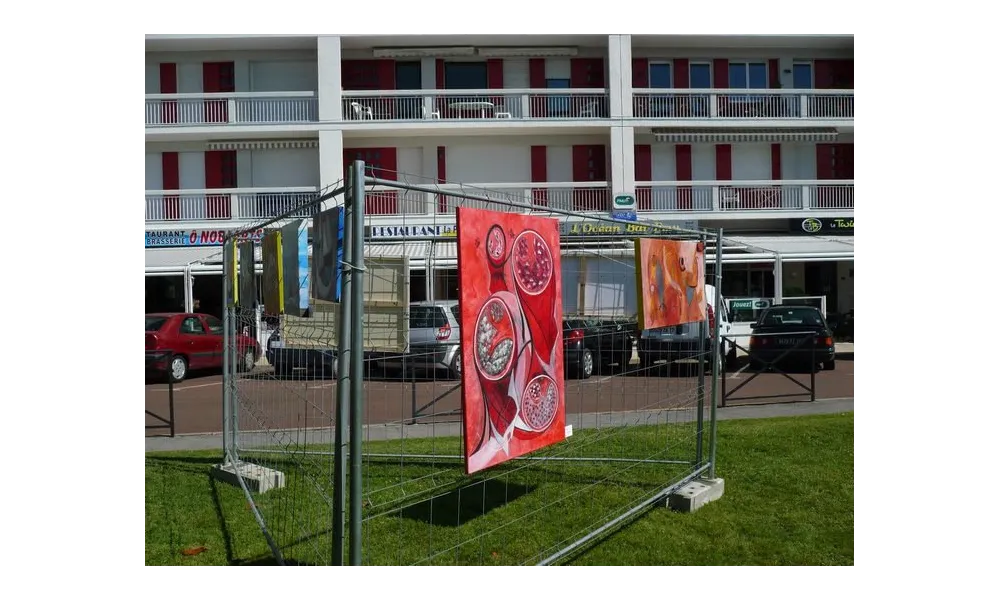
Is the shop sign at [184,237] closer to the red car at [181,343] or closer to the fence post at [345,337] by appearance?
the red car at [181,343]

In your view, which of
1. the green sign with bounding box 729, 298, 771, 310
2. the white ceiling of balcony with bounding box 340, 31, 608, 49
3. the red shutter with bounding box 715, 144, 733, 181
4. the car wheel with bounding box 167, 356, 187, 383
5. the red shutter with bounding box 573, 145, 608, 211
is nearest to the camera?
the car wheel with bounding box 167, 356, 187, 383

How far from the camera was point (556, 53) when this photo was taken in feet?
78.8

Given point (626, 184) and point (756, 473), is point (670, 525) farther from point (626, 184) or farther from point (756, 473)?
point (626, 184)

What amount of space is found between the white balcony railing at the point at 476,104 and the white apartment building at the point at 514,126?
6 cm

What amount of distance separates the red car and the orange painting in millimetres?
11151

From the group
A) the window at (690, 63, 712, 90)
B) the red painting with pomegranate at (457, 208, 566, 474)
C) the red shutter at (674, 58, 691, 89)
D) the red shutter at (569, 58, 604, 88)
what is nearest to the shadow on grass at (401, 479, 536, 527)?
the red painting with pomegranate at (457, 208, 566, 474)

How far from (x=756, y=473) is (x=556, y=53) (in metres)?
19.4

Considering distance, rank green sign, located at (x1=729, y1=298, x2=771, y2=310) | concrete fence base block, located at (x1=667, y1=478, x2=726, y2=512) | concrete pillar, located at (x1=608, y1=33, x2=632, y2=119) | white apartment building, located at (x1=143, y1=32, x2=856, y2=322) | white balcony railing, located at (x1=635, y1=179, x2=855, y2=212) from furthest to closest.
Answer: white balcony railing, located at (x1=635, y1=179, x2=855, y2=212)
concrete pillar, located at (x1=608, y1=33, x2=632, y2=119)
white apartment building, located at (x1=143, y1=32, x2=856, y2=322)
green sign, located at (x1=729, y1=298, x2=771, y2=310)
concrete fence base block, located at (x1=667, y1=478, x2=726, y2=512)

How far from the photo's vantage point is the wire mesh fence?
348cm

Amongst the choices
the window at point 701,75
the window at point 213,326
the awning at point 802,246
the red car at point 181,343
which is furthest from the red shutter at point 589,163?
the red car at point 181,343

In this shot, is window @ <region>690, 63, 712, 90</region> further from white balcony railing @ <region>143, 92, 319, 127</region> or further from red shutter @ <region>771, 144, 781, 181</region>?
white balcony railing @ <region>143, 92, 319, 127</region>

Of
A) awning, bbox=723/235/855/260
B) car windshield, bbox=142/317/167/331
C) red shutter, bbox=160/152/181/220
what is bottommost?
car windshield, bbox=142/317/167/331

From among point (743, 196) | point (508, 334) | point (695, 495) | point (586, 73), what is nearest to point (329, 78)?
point (586, 73)

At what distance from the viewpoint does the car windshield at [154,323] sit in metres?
15.5
